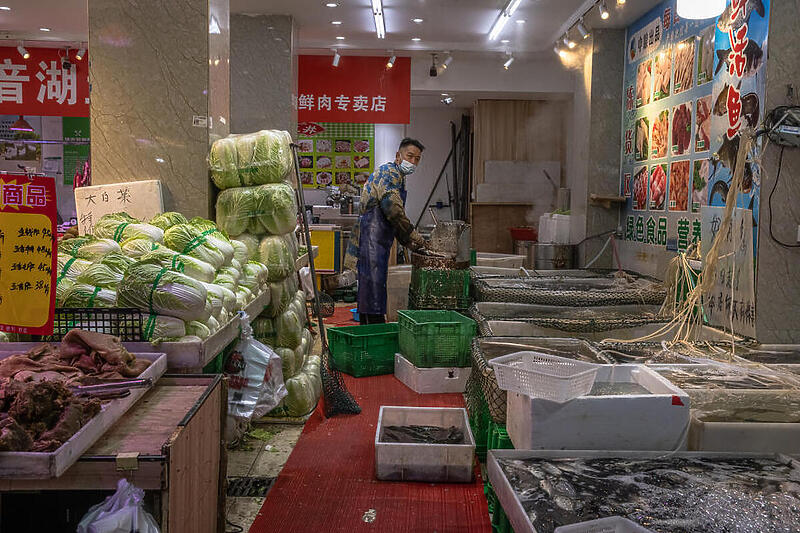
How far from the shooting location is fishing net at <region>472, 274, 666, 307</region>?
5980 millimetres

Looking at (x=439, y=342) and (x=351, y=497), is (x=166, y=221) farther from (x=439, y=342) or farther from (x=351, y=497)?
(x=439, y=342)

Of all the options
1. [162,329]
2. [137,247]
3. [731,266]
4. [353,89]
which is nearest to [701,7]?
[731,266]

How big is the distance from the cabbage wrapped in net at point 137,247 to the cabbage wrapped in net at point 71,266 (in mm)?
230

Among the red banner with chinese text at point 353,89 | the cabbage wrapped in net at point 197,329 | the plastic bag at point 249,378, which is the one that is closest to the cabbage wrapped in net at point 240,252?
the plastic bag at point 249,378

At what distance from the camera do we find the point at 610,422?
8.81 feet

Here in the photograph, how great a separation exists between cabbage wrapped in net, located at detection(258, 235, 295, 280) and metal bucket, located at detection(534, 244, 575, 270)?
213 inches

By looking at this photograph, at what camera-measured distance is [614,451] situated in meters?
2.58

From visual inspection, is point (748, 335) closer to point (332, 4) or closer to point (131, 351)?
point (131, 351)

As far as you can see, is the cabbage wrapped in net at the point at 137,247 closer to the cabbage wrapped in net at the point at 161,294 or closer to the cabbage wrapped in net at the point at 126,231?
the cabbage wrapped in net at the point at 126,231

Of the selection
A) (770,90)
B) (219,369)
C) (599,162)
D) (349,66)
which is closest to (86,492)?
(219,369)

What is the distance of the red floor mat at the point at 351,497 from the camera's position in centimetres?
339

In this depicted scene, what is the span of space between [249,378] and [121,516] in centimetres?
173

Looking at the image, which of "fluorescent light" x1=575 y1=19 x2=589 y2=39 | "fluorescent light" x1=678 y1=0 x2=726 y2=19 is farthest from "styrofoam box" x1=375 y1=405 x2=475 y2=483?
"fluorescent light" x1=575 y1=19 x2=589 y2=39

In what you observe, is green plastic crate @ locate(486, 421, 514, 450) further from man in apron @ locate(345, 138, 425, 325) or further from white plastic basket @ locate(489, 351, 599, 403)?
man in apron @ locate(345, 138, 425, 325)
